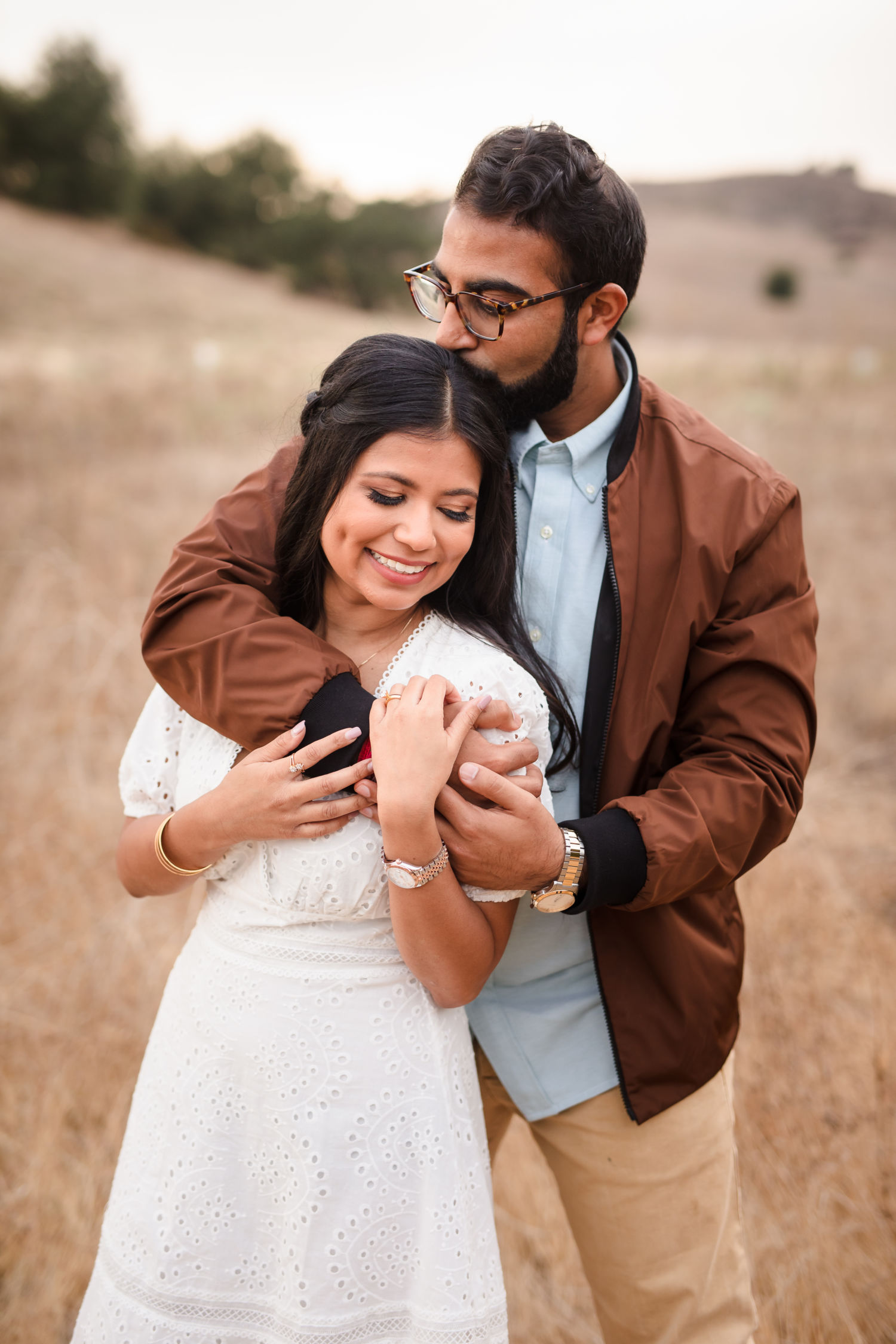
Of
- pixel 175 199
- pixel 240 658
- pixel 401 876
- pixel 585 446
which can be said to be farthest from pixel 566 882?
pixel 175 199

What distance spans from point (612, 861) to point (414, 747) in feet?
1.44

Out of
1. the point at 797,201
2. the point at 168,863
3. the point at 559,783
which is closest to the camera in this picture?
the point at 168,863

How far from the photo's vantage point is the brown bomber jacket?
1.66 metres

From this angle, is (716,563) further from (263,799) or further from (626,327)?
(626,327)

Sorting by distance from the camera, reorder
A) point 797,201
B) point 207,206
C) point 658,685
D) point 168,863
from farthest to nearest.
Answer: point 207,206 < point 797,201 < point 658,685 < point 168,863

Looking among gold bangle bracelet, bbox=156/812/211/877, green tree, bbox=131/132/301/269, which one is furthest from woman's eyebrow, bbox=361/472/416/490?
green tree, bbox=131/132/301/269

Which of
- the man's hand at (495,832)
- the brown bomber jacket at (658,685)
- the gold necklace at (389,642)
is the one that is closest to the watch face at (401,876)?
the man's hand at (495,832)

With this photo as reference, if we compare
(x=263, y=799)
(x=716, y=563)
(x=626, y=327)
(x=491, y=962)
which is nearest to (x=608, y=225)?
(x=716, y=563)

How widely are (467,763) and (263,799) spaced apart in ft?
1.15

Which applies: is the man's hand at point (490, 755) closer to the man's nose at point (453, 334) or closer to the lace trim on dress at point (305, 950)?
the lace trim on dress at point (305, 950)

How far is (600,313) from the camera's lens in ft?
6.73

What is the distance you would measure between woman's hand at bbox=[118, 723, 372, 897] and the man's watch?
38 centimetres

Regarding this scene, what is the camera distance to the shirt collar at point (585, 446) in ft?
6.64

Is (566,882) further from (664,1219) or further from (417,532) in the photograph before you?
(664,1219)
